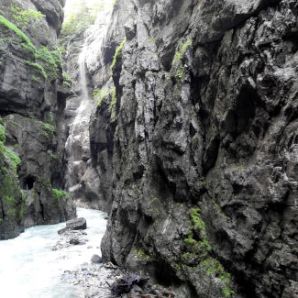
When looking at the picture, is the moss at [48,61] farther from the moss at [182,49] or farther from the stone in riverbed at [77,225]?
the moss at [182,49]

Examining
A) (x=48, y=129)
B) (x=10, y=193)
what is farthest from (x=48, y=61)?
(x=10, y=193)

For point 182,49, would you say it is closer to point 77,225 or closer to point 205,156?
point 205,156

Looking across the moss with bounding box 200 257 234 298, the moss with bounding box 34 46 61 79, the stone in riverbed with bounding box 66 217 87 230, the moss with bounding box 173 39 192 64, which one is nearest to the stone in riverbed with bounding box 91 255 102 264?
the moss with bounding box 200 257 234 298

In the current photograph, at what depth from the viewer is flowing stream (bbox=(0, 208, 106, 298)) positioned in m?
18.5

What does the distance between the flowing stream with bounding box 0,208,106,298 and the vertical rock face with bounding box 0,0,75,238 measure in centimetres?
301

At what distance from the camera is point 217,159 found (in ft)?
57.9

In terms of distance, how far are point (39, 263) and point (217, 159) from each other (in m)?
14.4

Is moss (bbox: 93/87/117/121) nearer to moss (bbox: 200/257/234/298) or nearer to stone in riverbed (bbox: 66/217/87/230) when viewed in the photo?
stone in riverbed (bbox: 66/217/87/230)

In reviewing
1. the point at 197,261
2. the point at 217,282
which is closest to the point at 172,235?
the point at 197,261

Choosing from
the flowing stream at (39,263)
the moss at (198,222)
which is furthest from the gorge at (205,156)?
the flowing stream at (39,263)

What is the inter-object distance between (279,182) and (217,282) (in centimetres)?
522

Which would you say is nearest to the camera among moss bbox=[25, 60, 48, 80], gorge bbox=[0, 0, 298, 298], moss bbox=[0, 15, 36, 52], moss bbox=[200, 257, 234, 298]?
gorge bbox=[0, 0, 298, 298]

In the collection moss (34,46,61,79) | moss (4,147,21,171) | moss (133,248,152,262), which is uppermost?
moss (34,46,61,79)

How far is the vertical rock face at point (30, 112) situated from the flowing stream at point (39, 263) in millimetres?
3014
